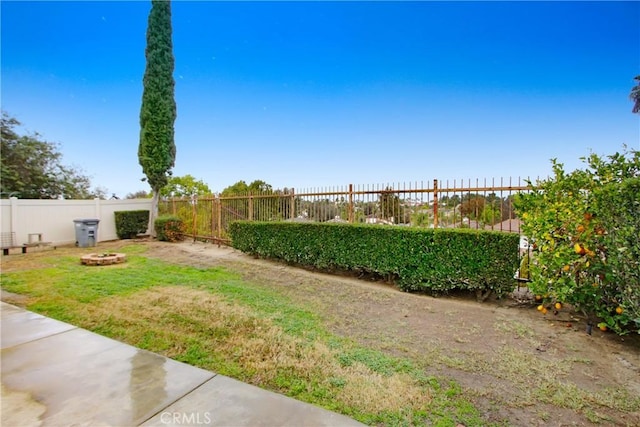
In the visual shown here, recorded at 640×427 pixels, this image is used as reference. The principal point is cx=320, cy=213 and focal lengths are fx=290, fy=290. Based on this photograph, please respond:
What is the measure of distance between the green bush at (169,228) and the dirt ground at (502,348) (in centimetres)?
774

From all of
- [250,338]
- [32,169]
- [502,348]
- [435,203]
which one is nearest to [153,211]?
[32,169]

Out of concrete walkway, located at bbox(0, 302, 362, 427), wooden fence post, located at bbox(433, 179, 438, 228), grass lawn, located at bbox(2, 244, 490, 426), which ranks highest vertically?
wooden fence post, located at bbox(433, 179, 438, 228)

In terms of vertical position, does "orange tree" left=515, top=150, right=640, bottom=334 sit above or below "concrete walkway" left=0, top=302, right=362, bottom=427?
Answer: above

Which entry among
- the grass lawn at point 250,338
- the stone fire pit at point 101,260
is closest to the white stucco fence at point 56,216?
the stone fire pit at point 101,260

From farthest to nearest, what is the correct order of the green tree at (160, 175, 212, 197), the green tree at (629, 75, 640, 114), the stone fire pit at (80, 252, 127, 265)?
the green tree at (160, 175, 212, 197)
the green tree at (629, 75, 640, 114)
the stone fire pit at (80, 252, 127, 265)

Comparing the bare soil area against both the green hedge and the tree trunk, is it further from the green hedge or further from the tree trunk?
the tree trunk

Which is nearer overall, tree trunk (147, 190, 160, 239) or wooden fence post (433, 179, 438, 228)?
wooden fence post (433, 179, 438, 228)

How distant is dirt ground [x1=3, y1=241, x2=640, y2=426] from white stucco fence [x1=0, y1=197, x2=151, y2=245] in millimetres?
10343

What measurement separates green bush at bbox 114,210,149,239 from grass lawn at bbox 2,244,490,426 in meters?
6.46

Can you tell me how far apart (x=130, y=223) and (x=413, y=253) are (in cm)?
1216

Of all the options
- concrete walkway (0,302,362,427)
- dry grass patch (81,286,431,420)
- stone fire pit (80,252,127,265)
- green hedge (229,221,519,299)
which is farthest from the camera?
stone fire pit (80,252,127,265)

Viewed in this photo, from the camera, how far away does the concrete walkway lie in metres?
1.86

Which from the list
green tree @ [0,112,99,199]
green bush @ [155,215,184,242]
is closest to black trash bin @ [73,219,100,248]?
green bush @ [155,215,184,242]

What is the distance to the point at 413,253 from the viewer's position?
211 inches
